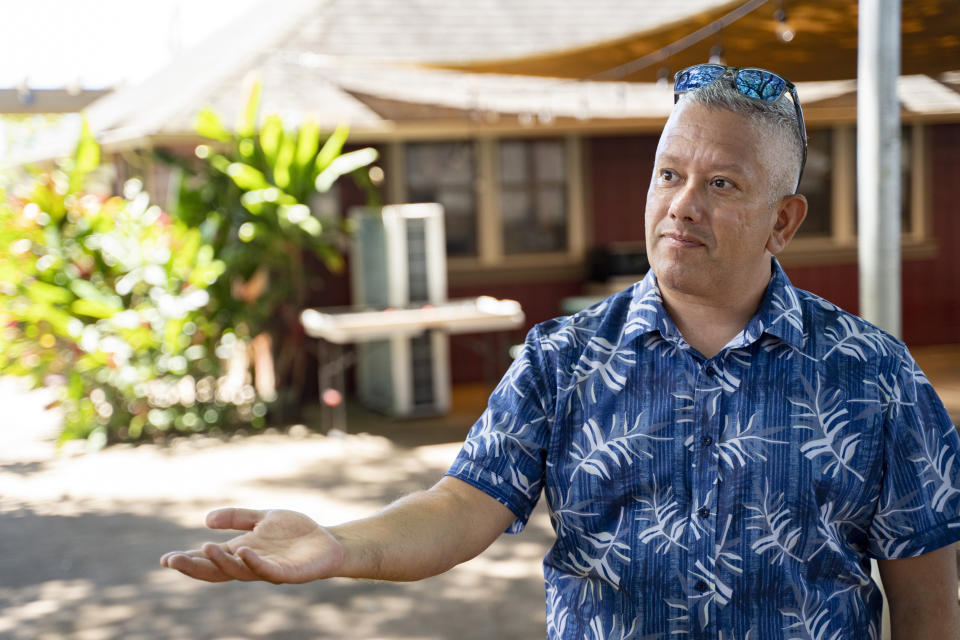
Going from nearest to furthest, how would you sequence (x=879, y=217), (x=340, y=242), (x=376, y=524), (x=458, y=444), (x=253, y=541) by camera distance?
(x=253, y=541) < (x=376, y=524) < (x=879, y=217) < (x=458, y=444) < (x=340, y=242)

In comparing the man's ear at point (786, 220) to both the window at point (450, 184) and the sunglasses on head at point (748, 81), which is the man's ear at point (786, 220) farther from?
the window at point (450, 184)

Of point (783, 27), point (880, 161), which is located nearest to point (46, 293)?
point (783, 27)

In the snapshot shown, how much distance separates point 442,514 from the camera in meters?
1.80

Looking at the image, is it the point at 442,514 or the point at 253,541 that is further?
the point at 442,514

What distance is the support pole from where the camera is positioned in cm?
340

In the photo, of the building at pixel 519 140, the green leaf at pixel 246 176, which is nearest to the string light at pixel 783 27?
the building at pixel 519 140

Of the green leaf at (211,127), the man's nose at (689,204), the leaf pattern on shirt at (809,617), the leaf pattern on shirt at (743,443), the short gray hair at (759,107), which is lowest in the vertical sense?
the leaf pattern on shirt at (809,617)

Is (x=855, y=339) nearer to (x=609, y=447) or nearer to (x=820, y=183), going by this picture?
(x=609, y=447)

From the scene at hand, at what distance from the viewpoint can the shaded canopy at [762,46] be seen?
17.4 ft

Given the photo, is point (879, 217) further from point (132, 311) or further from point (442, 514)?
point (132, 311)

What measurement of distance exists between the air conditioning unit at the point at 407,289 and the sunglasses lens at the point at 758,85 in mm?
7940

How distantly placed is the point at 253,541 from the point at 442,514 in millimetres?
361

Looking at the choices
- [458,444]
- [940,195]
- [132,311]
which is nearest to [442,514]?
[458,444]

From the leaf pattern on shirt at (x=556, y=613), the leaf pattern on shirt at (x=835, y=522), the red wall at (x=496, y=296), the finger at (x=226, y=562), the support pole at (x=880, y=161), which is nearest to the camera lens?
the finger at (x=226, y=562)
